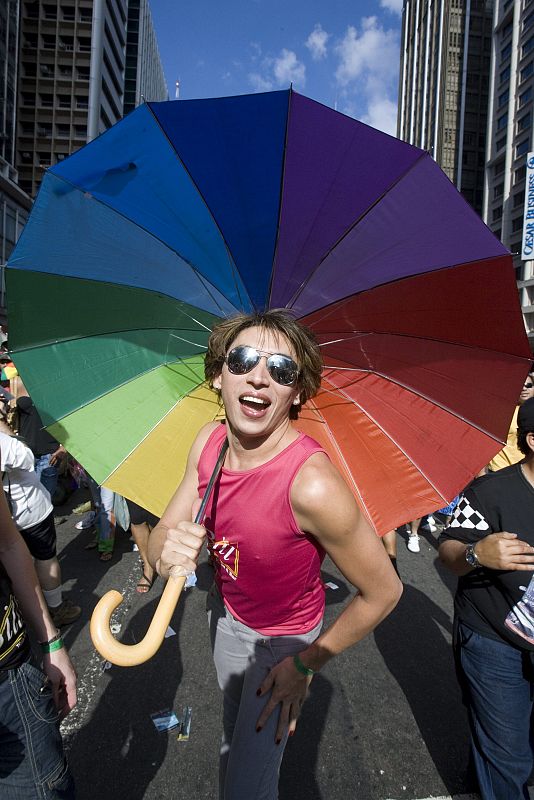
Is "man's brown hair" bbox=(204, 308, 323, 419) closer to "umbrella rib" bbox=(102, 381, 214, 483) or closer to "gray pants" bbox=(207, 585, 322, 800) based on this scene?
"umbrella rib" bbox=(102, 381, 214, 483)

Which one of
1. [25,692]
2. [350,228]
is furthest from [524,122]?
[25,692]

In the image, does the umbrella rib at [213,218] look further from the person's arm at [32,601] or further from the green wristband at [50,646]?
the green wristband at [50,646]

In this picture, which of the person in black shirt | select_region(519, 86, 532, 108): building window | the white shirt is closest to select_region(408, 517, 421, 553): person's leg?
the white shirt

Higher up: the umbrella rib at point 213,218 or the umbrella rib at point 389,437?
the umbrella rib at point 213,218

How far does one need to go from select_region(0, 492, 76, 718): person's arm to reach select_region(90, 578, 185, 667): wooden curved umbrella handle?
21.1 inches

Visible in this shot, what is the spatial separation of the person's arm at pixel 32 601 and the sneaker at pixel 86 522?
4.72 meters

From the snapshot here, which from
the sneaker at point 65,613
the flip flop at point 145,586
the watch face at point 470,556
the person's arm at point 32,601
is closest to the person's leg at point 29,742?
the person's arm at point 32,601

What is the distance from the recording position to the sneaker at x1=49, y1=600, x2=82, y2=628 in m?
3.70

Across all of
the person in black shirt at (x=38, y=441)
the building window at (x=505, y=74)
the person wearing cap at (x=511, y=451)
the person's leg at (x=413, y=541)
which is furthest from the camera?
the building window at (x=505, y=74)

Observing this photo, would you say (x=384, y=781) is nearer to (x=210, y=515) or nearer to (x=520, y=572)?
(x=520, y=572)

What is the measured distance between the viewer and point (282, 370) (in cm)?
157

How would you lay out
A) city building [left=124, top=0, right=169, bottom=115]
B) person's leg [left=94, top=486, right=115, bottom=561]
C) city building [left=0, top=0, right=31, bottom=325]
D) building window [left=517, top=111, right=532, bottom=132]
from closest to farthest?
person's leg [left=94, top=486, right=115, bottom=561]
city building [left=0, top=0, right=31, bottom=325]
building window [left=517, top=111, right=532, bottom=132]
city building [left=124, top=0, right=169, bottom=115]

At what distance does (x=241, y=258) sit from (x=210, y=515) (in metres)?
1.02

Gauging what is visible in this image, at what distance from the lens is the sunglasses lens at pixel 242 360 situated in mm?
1575
